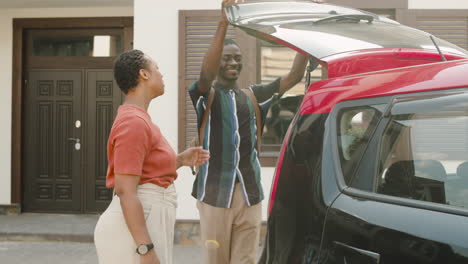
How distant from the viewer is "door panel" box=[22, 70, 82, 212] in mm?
7586

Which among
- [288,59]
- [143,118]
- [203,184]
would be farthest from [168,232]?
[288,59]

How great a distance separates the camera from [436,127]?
1732 millimetres

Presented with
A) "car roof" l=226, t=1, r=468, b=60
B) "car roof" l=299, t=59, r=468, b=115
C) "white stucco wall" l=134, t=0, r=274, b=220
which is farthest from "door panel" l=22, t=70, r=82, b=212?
"car roof" l=299, t=59, r=468, b=115

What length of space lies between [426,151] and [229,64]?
61.7 inches

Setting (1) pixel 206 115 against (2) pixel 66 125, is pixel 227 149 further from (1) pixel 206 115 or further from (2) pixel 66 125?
(2) pixel 66 125

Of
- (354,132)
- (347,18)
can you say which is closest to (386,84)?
(354,132)

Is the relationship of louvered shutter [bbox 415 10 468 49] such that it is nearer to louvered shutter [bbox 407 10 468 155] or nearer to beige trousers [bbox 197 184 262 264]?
louvered shutter [bbox 407 10 468 155]

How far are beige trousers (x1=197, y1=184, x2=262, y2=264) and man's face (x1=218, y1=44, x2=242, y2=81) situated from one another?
64 centimetres

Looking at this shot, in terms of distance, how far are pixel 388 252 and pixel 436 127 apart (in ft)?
1.43

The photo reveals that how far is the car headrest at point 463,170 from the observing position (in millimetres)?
1697

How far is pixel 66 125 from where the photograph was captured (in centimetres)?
761

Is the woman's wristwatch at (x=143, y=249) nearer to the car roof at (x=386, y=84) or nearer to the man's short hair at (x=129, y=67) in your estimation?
the man's short hair at (x=129, y=67)

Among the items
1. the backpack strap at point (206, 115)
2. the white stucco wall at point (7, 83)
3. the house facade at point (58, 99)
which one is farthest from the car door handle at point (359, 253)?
the white stucco wall at point (7, 83)

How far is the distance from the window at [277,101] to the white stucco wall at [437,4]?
128cm
